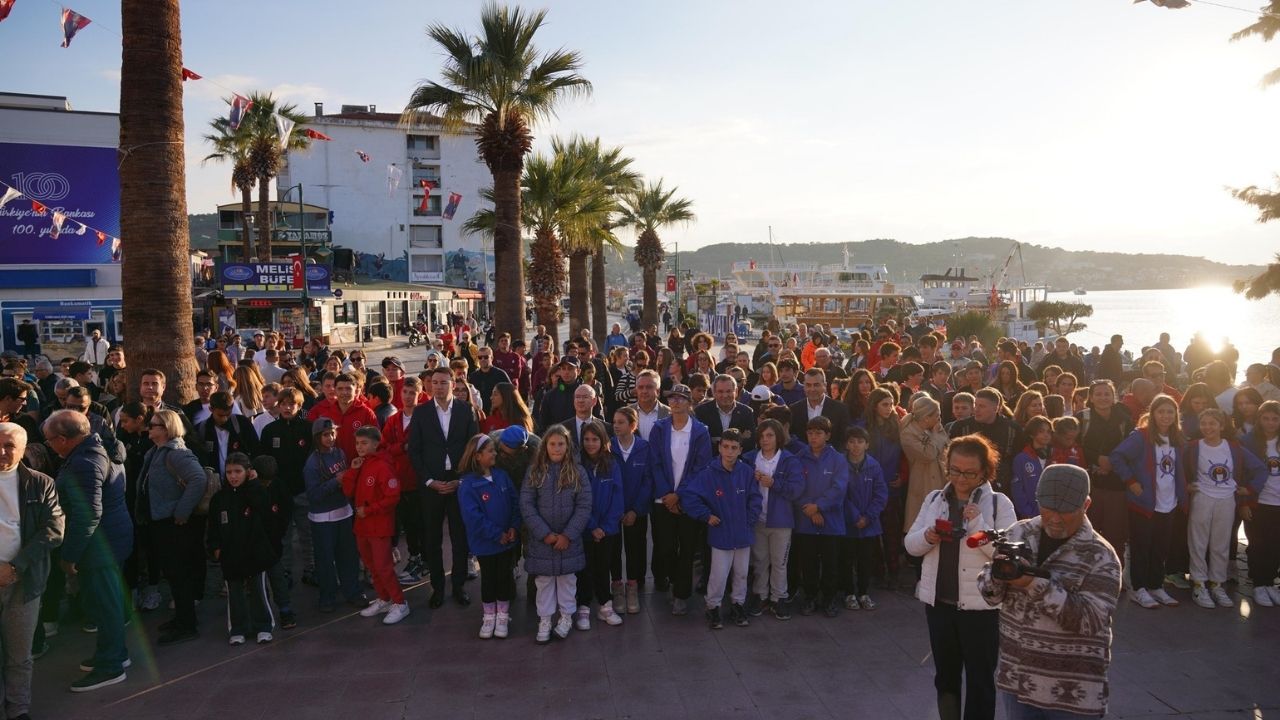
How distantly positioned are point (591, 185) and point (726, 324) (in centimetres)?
2145

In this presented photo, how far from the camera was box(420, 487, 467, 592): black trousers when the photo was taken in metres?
6.64

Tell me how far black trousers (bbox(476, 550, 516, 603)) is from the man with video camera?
3.86 meters

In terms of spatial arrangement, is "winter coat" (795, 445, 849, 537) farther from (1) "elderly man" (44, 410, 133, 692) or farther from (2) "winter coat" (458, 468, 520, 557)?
(1) "elderly man" (44, 410, 133, 692)

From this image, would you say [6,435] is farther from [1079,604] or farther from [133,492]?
[1079,604]

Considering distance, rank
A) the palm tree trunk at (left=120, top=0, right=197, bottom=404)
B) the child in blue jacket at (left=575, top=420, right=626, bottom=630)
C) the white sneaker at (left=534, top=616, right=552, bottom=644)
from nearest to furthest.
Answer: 1. the white sneaker at (left=534, top=616, right=552, bottom=644)
2. the child in blue jacket at (left=575, top=420, right=626, bottom=630)
3. the palm tree trunk at (left=120, top=0, right=197, bottom=404)

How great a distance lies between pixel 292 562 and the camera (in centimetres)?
796

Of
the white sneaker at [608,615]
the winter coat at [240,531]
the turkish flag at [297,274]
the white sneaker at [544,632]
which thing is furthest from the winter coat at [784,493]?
the turkish flag at [297,274]

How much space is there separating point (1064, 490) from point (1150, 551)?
15.4 feet

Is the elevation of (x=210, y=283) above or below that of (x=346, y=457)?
above

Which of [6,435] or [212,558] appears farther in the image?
[212,558]

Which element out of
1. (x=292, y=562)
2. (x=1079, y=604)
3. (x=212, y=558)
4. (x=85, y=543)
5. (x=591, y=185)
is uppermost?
(x=591, y=185)

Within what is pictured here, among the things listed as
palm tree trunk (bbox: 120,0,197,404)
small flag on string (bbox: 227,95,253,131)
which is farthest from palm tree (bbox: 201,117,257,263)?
palm tree trunk (bbox: 120,0,197,404)

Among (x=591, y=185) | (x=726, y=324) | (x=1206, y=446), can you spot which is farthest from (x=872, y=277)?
(x=1206, y=446)

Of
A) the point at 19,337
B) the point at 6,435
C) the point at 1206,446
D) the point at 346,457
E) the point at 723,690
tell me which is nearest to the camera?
the point at 6,435
